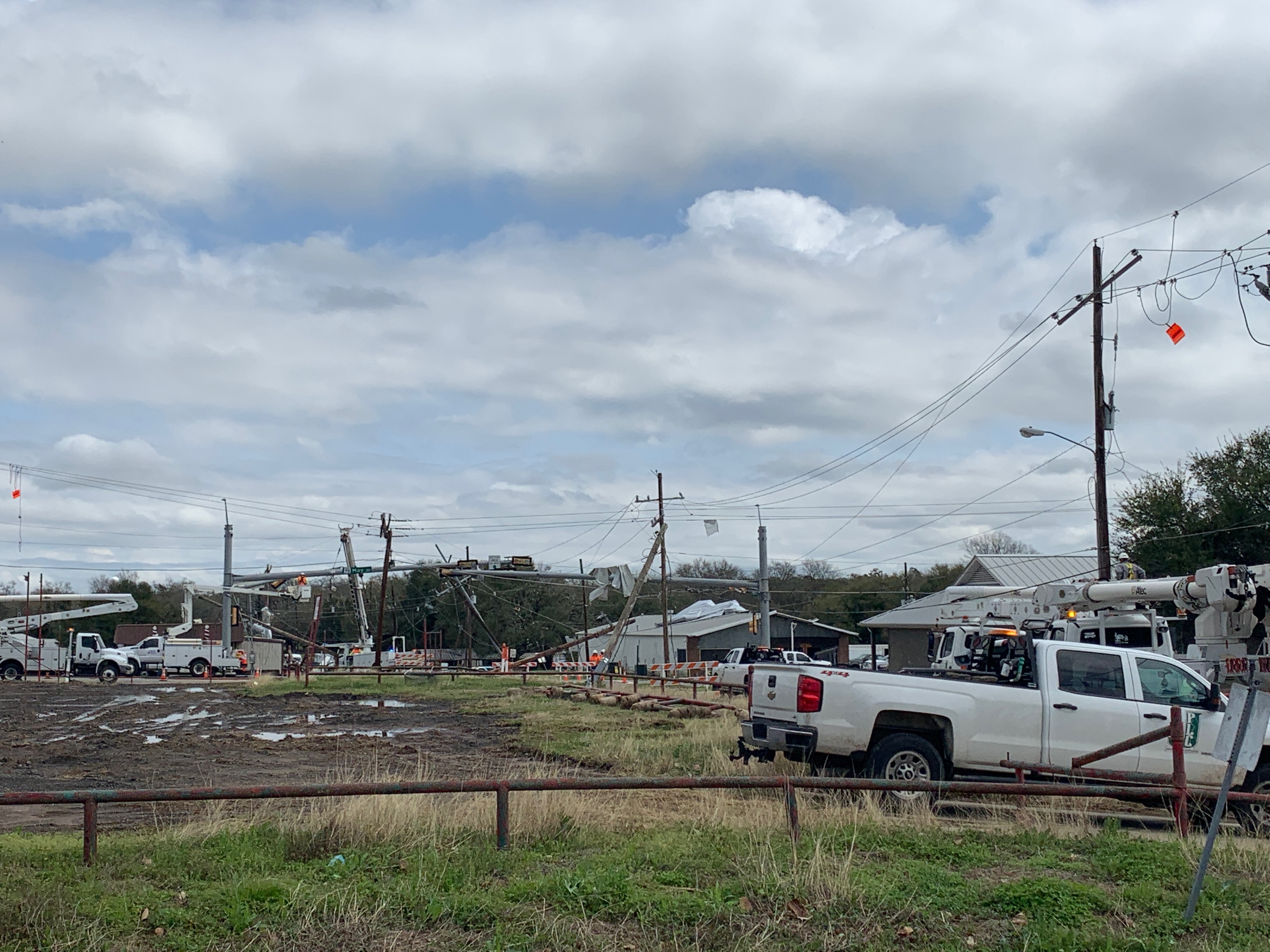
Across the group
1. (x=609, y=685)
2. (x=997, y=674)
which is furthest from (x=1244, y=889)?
(x=609, y=685)

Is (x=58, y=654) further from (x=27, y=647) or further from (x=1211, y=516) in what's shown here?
(x=1211, y=516)

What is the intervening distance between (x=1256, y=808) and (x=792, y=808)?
4.99m

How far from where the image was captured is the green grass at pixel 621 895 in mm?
6262

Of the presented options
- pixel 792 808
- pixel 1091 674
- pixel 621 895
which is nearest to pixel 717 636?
pixel 1091 674

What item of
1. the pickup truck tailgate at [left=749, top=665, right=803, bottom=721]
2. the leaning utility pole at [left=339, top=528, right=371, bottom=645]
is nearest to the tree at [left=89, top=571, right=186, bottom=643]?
the leaning utility pole at [left=339, top=528, right=371, bottom=645]

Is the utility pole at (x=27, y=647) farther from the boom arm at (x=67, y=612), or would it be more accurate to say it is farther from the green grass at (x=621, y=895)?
the green grass at (x=621, y=895)

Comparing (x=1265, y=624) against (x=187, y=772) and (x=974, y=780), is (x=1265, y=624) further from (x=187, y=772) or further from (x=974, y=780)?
(x=187, y=772)

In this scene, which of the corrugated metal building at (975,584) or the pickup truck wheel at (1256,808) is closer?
the pickup truck wheel at (1256,808)

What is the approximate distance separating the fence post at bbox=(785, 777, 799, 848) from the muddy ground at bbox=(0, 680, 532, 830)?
511 cm

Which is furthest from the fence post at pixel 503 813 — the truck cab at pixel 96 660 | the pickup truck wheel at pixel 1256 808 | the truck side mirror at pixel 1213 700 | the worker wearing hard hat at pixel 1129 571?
the truck cab at pixel 96 660

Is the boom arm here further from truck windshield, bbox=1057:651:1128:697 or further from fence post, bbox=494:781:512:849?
fence post, bbox=494:781:512:849

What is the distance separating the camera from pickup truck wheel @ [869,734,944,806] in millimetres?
11391

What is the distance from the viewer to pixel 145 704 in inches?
1303

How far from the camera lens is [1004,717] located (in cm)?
1148
